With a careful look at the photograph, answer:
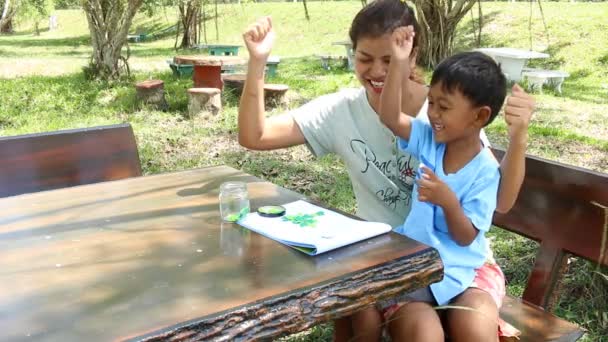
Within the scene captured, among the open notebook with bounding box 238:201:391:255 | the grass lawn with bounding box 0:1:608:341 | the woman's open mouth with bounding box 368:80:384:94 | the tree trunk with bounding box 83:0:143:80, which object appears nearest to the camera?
the open notebook with bounding box 238:201:391:255

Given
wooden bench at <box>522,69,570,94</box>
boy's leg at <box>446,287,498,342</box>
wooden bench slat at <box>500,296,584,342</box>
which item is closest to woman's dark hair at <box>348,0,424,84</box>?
boy's leg at <box>446,287,498,342</box>

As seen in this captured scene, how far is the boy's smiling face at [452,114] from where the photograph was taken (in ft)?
5.55

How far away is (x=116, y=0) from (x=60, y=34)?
20.8 metres

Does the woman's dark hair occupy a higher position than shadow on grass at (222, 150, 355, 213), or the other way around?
the woman's dark hair

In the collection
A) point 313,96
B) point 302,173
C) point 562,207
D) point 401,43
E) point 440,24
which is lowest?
point 302,173

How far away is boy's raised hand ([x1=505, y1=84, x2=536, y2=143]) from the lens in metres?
1.66

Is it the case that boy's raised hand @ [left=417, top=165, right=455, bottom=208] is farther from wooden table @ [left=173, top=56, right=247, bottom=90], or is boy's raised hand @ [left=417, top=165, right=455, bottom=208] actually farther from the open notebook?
wooden table @ [left=173, top=56, right=247, bottom=90]

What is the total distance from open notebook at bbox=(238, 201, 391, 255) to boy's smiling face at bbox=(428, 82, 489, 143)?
36 centimetres

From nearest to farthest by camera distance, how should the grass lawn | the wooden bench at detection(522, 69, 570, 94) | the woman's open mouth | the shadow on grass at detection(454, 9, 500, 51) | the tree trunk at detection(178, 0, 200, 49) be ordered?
1. the woman's open mouth
2. the grass lawn
3. the wooden bench at detection(522, 69, 570, 94)
4. the shadow on grass at detection(454, 9, 500, 51)
5. the tree trunk at detection(178, 0, 200, 49)

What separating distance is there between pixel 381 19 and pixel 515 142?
56cm

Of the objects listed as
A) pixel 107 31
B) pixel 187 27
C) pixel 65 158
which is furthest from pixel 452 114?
pixel 187 27

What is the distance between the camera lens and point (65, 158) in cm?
247

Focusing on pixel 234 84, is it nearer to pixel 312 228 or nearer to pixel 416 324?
pixel 312 228

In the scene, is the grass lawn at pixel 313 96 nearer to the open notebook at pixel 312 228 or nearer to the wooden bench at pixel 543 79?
the wooden bench at pixel 543 79
